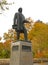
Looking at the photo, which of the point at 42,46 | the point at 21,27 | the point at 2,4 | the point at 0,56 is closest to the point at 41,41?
the point at 42,46

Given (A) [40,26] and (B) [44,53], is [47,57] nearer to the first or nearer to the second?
(B) [44,53]

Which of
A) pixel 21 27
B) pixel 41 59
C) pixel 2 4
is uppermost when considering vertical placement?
pixel 2 4

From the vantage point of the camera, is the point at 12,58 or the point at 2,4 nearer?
the point at 12,58

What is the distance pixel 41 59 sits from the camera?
31859mm

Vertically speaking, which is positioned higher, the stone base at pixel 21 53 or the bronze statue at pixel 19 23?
the bronze statue at pixel 19 23

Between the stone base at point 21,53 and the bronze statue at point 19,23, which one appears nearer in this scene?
the stone base at point 21,53

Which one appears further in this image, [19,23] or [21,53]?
[19,23]

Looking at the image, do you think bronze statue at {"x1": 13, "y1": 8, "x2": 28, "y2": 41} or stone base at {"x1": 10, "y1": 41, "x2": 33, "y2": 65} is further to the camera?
bronze statue at {"x1": 13, "y1": 8, "x2": 28, "y2": 41}

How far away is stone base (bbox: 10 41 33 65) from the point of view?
12000 millimetres

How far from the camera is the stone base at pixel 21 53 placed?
12.0 meters

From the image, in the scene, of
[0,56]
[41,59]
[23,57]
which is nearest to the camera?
[23,57]

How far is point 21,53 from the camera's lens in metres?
12.0

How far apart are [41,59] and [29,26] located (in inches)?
267

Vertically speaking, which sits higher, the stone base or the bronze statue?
the bronze statue
